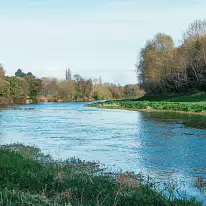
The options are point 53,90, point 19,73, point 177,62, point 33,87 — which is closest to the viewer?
point 177,62

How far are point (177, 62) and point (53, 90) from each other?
208ft

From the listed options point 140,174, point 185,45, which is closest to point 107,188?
point 140,174

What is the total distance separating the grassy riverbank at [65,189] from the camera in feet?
24.2

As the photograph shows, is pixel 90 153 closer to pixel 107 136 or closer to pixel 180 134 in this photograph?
pixel 107 136

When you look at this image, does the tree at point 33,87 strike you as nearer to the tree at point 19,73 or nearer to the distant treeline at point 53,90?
the distant treeline at point 53,90

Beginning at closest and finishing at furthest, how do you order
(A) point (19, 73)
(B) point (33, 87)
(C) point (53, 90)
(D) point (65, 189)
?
(D) point (65, 189), (B) point (33, 87), (C) point (53, 90), (A) point (19, 73)

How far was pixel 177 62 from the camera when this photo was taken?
68.4m

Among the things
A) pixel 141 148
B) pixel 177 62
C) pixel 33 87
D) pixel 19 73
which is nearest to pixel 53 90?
pixel 33 87

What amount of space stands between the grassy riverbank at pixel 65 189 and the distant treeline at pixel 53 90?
3101 inches

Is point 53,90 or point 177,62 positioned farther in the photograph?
point 53,90

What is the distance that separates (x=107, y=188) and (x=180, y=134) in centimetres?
1491

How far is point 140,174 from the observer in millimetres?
11773

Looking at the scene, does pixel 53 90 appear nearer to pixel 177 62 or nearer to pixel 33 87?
pixel 33 87

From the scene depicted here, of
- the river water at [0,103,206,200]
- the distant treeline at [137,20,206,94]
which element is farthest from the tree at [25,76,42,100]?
the river water at [0,103,206,200]
